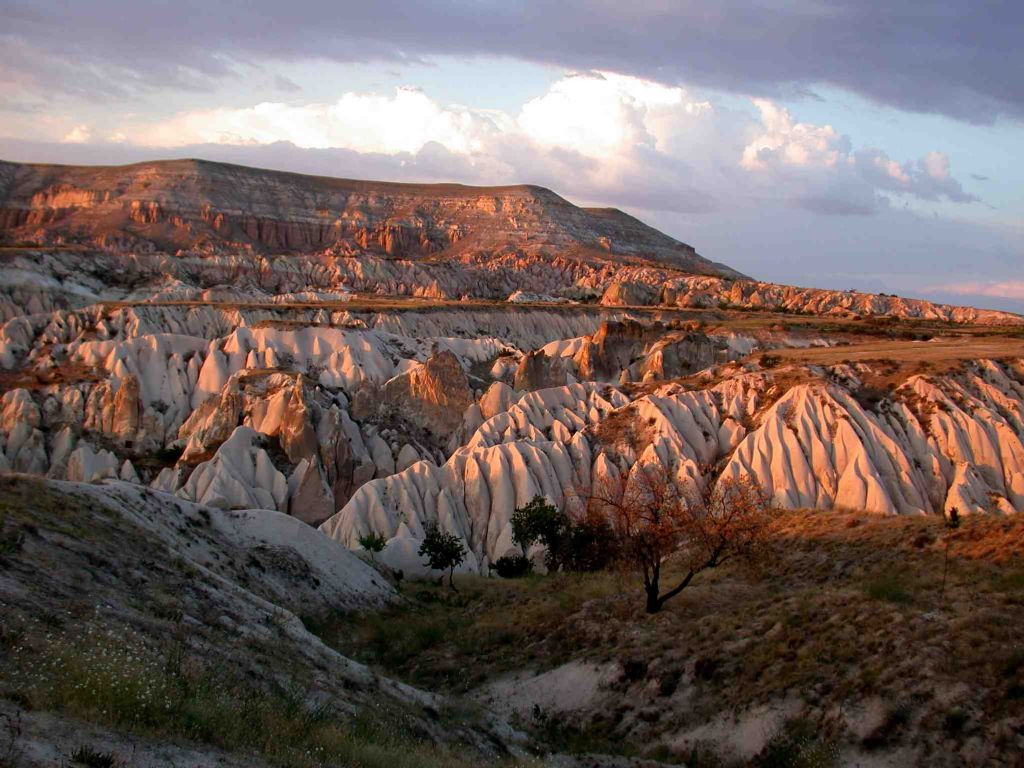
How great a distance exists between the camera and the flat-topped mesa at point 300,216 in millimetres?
151750

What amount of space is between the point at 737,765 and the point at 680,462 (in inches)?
1060

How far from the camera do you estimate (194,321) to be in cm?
7500

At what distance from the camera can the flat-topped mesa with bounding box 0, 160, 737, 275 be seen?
15175 cm

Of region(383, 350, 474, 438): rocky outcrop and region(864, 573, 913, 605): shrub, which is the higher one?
region(864, 573, 913, 605): shrub

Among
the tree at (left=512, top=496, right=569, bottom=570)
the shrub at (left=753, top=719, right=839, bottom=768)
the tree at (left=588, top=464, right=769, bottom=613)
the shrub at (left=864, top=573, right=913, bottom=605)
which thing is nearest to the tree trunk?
the tree at (left=588, top=464, right=769, bottom=613)

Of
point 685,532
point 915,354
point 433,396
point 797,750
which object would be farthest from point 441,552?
point 915,354

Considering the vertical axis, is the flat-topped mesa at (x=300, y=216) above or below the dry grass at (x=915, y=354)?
above

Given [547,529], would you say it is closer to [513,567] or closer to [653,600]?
[513,567]

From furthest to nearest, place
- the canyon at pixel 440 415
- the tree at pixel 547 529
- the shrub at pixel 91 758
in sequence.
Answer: the canyon at pixel 440 415 < the tree at pixel 547 529 < the shrub at pixel 91 758

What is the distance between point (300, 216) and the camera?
169 m

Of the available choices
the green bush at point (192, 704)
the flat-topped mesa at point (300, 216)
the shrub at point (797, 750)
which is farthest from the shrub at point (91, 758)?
the flat-topped mesa at point (300, 216)

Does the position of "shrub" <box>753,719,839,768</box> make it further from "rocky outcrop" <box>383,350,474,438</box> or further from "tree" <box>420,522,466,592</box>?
"rocky outcrop" <box>383,350,474,438</box>

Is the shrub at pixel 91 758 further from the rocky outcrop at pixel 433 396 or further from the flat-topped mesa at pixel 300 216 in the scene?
the flat-topped mesa at pixel 300 216

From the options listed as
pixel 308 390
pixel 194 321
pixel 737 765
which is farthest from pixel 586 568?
pixel 194 321
